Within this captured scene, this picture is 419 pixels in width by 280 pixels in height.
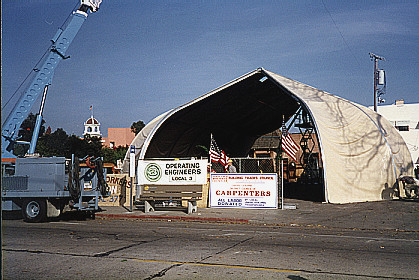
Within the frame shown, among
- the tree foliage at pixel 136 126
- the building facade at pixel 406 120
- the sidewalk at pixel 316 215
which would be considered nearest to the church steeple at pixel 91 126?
the tree foliage at pixel 136 126

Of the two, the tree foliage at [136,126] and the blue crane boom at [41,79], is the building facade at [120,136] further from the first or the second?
the blue crane boom at [41,79]

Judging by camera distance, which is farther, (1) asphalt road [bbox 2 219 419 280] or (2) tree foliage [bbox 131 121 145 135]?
(2) tree foliage [bbox 131 121 145 135]

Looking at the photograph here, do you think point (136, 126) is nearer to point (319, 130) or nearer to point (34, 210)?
point (319, 130)

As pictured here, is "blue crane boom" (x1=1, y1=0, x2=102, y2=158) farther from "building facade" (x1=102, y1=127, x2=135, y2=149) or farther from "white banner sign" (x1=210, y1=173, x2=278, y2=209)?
"building facade" (x1=102, y1=127, x2=135, y2=149)

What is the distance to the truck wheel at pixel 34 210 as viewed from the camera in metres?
15.2

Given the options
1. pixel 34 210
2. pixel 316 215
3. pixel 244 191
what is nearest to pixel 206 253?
pixel 34 210

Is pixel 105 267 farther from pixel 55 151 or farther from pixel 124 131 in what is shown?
pixel 124 131

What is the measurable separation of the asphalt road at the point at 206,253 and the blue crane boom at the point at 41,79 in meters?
11.8

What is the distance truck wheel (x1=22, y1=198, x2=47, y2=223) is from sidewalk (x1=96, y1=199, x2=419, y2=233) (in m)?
3.13

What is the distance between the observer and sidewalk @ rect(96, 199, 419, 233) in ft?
49.2

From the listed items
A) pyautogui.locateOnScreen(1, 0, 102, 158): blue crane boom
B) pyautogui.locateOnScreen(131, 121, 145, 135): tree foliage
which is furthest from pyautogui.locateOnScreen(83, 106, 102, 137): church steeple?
pyautogui.locateOnScreen(1, 0, 102, 158): blue crane boom

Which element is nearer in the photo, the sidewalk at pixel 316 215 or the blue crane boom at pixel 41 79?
the sidewalk at pixel 316 215

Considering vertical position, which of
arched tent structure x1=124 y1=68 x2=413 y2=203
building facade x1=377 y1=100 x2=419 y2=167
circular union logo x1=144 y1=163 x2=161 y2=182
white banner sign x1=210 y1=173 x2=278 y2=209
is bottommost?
white banner sign x1=210 y1=173 x2=278 y2=209

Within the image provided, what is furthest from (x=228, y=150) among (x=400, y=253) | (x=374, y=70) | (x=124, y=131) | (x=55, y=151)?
(x=124, y=131)
